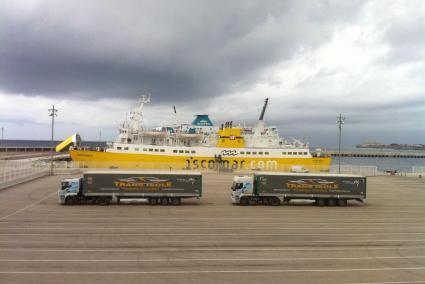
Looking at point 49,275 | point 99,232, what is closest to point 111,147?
point 99,232

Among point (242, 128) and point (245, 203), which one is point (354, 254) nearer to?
point (245, 203)

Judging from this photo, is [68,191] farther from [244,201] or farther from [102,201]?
[244,201]

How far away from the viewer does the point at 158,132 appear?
229 ft

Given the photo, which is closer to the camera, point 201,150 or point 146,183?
point 146,183

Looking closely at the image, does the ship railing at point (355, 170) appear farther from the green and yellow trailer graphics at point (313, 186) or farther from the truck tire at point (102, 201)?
the truck tire at point (102, 201)

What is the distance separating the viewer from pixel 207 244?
1683 centimetres

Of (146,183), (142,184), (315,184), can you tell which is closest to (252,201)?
(315,184)

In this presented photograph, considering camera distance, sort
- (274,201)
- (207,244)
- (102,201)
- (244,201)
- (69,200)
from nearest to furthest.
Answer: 1. (207,244)
2. (69,200)
3. (102,201)
4. (244,201)
5. (274,201)

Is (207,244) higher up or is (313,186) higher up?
(313,186)

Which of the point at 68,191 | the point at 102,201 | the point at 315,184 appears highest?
the point at 315,184

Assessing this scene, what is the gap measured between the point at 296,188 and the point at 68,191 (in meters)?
17.2

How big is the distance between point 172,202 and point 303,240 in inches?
557

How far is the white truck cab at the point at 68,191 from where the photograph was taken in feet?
94.7

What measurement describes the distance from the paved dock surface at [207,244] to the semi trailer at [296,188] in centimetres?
185
